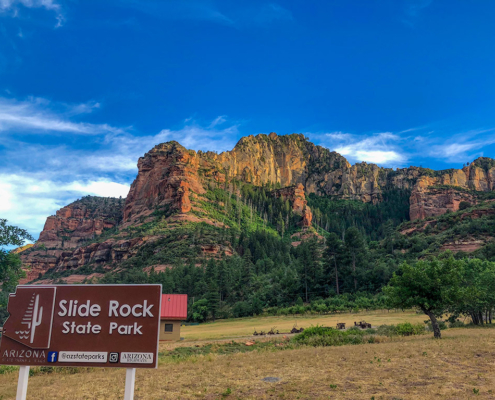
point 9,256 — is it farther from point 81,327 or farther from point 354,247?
point 354,247

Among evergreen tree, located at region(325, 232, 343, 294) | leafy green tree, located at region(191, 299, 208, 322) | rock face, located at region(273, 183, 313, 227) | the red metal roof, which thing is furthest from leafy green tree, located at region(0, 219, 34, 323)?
rock face, located at region(273, 183, 313, 227)

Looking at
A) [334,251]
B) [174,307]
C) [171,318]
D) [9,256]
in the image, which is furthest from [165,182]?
[9,256]

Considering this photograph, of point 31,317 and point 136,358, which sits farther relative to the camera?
point 31,317

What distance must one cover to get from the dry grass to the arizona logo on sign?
498cm

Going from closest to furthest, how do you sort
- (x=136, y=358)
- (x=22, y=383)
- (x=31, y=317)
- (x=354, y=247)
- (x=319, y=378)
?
(x=136, y=358), (x=22, y=383), (x=31, y=317), (x=319, y=378), (x=354, y=247)

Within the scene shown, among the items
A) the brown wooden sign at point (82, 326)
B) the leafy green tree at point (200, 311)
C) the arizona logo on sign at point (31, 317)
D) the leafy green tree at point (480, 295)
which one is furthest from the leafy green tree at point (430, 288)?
the leafy green tree at point (200, 311)

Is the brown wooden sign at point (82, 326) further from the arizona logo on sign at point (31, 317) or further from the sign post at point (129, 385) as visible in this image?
the sign post at point (129, 385)

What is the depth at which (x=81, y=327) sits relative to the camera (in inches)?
314

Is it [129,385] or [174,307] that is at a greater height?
[129,385]

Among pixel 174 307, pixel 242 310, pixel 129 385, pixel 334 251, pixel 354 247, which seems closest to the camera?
pixel 129 385

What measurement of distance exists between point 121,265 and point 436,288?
10464 centimetres

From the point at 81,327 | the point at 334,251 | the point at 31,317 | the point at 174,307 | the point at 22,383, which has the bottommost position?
the point at 174,307

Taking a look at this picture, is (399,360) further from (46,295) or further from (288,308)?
(288,308)

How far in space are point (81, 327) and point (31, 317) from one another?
1269 mm
